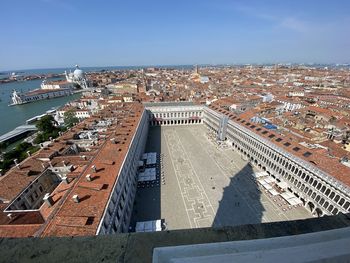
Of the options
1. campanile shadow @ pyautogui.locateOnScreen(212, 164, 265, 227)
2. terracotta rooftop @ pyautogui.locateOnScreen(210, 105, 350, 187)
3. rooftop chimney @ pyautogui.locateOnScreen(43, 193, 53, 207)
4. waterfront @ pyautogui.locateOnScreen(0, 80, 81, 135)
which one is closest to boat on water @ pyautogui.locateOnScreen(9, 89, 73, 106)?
waterfront @ pyautogui.locateOnScreen(0, 80, 81, 135)

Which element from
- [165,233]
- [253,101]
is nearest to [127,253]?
[165,233]

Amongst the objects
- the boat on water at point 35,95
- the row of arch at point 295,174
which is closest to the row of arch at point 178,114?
the row of arch at point 295,174

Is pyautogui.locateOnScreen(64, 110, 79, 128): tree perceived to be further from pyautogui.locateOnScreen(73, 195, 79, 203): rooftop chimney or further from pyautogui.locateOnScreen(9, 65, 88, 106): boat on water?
pyautogui.locateOnScreen(9, 65, 88, 106): boat on water

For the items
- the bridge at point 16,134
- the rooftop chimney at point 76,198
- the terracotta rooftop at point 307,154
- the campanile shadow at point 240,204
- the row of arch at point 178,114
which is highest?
the rooftop chimney at point 76,198

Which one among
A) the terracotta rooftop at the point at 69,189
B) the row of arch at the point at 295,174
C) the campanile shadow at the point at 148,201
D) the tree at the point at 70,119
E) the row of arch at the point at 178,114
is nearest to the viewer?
the terracotta rooftop at the point at 69,189

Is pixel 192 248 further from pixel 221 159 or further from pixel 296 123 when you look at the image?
pixel 296 123

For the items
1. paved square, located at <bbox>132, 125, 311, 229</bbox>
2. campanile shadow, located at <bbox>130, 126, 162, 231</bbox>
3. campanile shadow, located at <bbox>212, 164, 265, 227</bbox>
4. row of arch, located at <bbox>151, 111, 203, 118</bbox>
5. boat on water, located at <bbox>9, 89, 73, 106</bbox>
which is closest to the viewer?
campanile shadow, located at <bbox>212, 164, 265, 227</bbox>

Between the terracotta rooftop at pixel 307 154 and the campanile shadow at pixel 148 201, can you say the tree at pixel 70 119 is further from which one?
the terracotta rooftop at pixel 307 154
